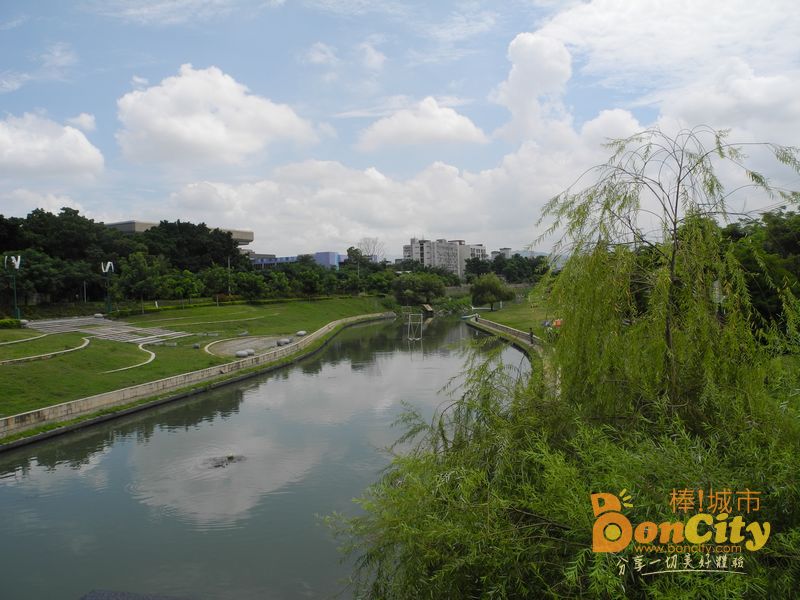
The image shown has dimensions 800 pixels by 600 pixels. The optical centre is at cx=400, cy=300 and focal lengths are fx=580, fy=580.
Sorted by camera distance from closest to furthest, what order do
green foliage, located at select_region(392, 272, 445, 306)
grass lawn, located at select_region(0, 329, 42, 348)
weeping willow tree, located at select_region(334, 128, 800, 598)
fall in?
weeping willow tree, located at select_region(334, 128, 800, 598) < grass lawn, located at select_region(0, 329, 42, 348) < green foliage, located at select_region(392, 272, 445, 306)

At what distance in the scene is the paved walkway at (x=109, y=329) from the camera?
3300cm

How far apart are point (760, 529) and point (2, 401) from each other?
→ 19.1 metres

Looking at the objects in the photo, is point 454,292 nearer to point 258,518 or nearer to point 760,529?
point 258,518

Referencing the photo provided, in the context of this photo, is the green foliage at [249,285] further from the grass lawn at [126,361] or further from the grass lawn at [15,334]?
the grass lawn at [15,334]

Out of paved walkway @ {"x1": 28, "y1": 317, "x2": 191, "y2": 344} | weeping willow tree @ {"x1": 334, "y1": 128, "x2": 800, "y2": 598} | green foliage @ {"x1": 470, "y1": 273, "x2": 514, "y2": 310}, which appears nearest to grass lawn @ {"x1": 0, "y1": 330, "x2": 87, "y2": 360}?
paved walkway @ {"x1": 28, "y1": 317, "x2": 191, "y2": 344}

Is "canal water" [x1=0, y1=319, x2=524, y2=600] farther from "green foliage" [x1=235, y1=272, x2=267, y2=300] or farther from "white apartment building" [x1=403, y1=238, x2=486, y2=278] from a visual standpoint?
"white apartment building" [x1=403, y1=238, x2=486, y2=278]

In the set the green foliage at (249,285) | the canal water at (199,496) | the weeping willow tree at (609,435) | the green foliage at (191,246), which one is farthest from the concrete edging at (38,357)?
the green foliage at (191,246)

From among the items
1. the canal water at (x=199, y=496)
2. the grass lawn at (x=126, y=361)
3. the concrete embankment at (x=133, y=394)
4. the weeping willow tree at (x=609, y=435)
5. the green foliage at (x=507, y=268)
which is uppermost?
the green foliage at (x=507, y=268)

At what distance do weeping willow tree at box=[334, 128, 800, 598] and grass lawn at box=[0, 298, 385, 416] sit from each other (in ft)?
51.8

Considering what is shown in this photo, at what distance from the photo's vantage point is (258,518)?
1068cm

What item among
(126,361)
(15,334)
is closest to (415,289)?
(15,334)

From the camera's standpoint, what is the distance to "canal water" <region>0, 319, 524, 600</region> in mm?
8766

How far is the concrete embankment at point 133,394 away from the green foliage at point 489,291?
3520 cm

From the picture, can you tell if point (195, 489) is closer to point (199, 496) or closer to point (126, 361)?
point (199, 496)
